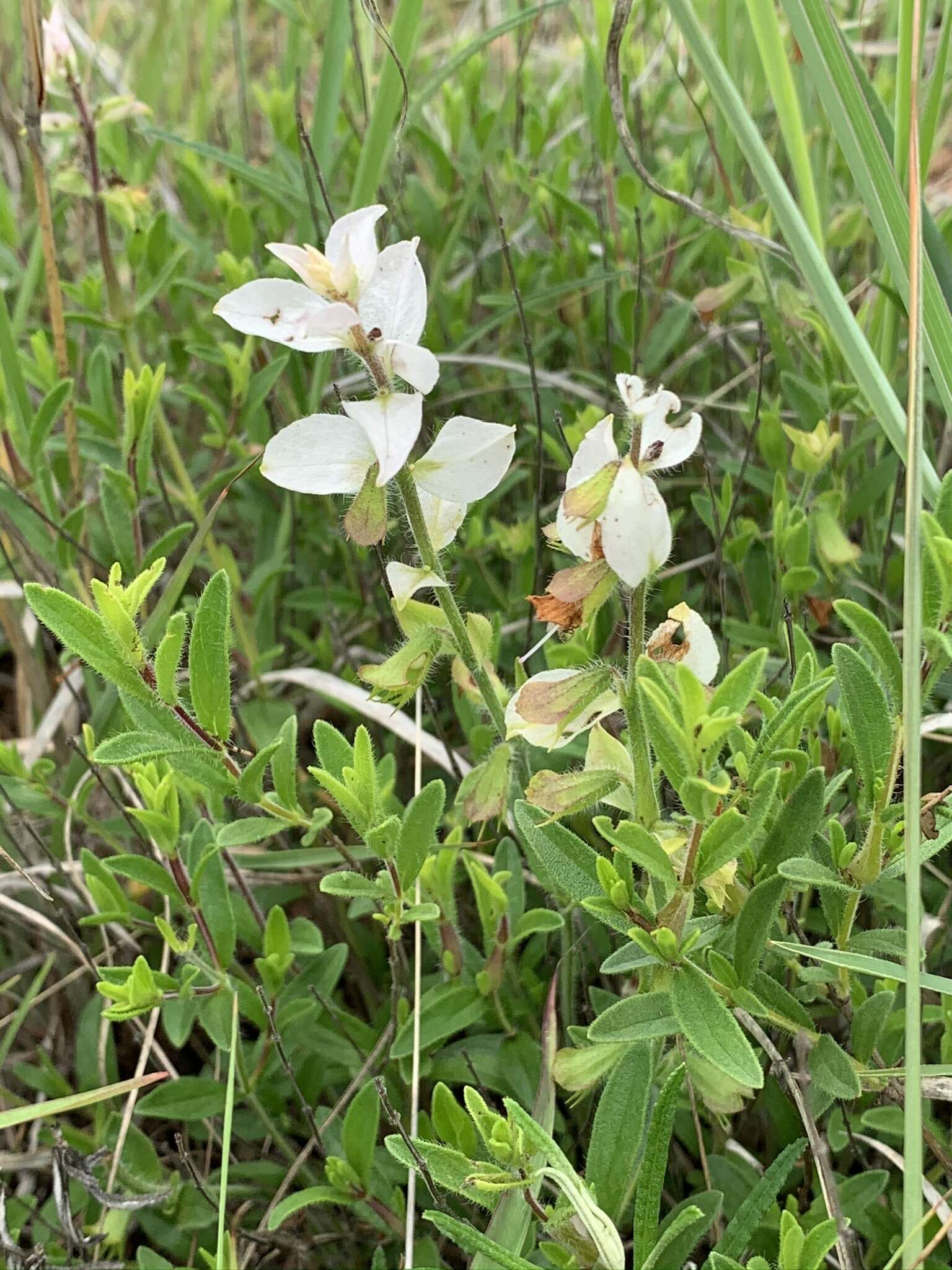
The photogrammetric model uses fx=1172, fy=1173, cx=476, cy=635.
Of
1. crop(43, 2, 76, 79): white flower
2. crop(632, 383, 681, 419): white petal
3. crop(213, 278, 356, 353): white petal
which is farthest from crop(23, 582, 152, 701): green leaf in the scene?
crop(43, 2, 76, 79): white flower

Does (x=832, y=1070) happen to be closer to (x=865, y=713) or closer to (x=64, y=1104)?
(x=865, y=713)

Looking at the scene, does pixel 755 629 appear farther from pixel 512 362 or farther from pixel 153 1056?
pixel 153 1056

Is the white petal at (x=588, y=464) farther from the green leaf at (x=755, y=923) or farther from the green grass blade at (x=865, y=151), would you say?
the green grass blade at (x=865, y=151)

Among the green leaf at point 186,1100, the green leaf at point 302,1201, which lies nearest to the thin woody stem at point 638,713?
the green leaf at point 302,1201

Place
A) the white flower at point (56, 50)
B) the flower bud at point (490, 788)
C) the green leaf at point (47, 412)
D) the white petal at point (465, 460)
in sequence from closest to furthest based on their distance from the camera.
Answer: the white petal at point (465, 460)
the flower bud at point (490, 788)
the green leaf at point (47, 412)
the white flower at point (56, 50)

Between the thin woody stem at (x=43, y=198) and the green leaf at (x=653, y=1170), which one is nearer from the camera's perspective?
the green leaf at (x=653, y=1170)

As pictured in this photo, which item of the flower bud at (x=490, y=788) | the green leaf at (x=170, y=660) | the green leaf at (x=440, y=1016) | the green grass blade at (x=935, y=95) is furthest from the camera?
the green grass blade at (x=935, y=95)

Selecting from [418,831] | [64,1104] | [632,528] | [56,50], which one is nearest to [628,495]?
[632,528]
